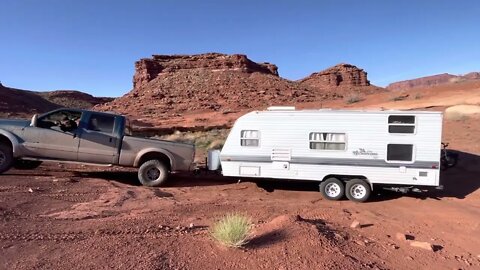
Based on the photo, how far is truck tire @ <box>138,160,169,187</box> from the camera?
10.9 meters

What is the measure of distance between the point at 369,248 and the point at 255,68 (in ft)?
237

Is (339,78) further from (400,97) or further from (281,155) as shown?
(281,155)

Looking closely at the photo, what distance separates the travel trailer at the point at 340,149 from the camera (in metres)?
10.0

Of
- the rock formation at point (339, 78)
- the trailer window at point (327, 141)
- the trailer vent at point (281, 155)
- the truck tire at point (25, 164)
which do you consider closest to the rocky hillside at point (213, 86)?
the rock formation at point (339, 78)

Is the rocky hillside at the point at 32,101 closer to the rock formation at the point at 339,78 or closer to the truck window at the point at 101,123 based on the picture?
the truck window at the point at 101,123

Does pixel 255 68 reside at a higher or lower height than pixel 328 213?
higher


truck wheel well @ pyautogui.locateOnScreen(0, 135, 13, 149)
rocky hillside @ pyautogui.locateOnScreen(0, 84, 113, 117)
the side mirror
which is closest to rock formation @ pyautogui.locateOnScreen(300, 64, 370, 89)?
rocky hillside @ pyautogui.locateOnScreen(0, 84, 113, 117)

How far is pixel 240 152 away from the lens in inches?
426

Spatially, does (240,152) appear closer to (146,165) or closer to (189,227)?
(146,165)

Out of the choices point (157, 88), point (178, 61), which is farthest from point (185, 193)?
point (178, 61)

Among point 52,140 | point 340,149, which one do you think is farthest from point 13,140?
point 340,149

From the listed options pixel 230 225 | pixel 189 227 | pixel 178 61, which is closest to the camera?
pixel 230 225

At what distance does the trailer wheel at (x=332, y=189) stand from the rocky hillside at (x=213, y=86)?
3489 centimetres

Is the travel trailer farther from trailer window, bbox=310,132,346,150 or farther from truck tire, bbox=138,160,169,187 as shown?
truck tire, bbox=138,160,169,187
